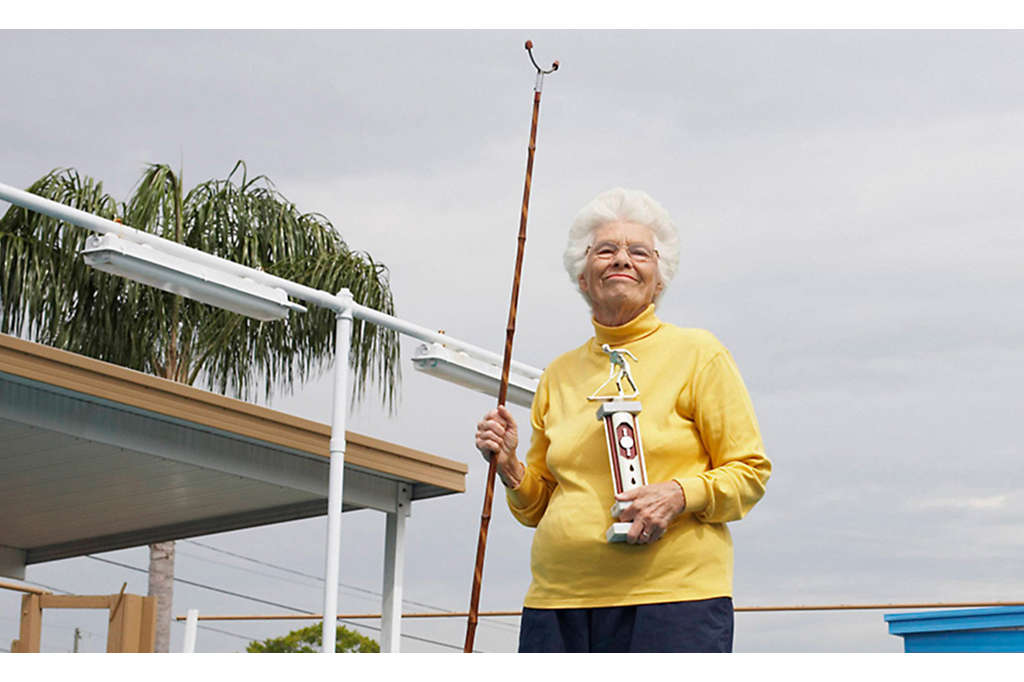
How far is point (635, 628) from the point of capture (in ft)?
7.85

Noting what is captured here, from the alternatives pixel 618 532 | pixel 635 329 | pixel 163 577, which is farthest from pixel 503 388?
pixel 163 577

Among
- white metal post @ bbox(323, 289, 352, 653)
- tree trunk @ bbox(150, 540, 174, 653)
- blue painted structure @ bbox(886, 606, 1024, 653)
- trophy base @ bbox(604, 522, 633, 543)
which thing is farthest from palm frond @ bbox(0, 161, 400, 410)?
trophy base @ bbox(604, 522, 633, 543)

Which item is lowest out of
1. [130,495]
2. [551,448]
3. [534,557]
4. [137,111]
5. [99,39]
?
[534,557]

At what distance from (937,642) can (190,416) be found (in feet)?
12.0

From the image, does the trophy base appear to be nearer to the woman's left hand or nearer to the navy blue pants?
the woman's left hand

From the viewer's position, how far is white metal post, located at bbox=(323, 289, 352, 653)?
19.4 ft

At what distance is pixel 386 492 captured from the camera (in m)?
7.82

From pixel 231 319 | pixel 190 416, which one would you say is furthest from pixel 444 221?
pixel 190 416

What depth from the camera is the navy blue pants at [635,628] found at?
2.36 meters

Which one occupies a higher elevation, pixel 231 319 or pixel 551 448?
pixel 231 319

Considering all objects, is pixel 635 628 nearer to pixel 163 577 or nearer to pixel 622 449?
pixel 622 449

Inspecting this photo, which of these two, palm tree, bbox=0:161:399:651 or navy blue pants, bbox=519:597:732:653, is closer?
navy blue pants, bbox=519:597:732:653

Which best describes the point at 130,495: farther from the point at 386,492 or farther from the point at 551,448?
the point at 551,448

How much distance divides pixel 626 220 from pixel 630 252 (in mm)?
78
